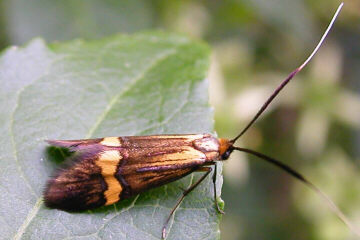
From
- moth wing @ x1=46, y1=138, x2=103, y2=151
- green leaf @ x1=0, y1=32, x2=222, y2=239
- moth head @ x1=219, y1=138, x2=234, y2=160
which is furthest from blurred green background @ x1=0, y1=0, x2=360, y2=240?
moth wing @ x1=46, y1=138, x2=103, y2=151

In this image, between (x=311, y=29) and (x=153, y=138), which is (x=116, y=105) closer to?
(x=153, y=138)

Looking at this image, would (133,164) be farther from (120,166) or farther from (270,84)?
(270,84)

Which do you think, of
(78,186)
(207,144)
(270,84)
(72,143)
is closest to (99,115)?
(72,143)

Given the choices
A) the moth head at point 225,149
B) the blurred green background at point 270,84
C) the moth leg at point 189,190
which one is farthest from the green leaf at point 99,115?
the blurred green background at point 270,84

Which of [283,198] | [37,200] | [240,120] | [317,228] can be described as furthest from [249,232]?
[37,200]

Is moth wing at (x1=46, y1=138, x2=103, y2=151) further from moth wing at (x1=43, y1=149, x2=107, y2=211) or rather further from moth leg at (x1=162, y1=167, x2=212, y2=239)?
moth leg at (x1=162, y1=167, x2=212, y2=239)

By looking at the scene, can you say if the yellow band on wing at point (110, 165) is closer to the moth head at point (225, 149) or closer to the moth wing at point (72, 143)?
the moth wing at point (72, 143)
